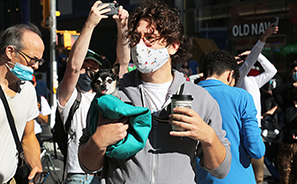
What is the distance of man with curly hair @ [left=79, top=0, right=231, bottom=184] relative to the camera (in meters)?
1.86

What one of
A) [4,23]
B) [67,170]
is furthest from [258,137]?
[4,23]

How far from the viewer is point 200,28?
17.2 meters

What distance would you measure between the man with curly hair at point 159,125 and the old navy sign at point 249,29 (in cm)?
1345

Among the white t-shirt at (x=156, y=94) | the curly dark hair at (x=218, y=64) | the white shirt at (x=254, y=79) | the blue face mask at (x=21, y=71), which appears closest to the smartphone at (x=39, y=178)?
the blue face mask at (x=21, y=71)

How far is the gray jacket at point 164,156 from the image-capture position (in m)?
1.96

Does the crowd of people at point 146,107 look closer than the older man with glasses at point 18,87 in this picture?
Yes

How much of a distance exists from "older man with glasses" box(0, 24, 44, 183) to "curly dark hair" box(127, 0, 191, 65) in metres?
1.16

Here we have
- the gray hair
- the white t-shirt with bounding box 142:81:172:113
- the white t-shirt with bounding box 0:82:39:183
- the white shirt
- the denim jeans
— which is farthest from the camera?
the white shirt

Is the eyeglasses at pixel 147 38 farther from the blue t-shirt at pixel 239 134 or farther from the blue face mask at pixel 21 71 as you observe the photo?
the blue t-shirt at pixel 239 134

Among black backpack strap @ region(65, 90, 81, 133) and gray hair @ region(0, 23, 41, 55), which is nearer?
gray hair @ region(0, 23, 41, 55)

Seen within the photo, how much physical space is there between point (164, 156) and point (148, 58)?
597 mm

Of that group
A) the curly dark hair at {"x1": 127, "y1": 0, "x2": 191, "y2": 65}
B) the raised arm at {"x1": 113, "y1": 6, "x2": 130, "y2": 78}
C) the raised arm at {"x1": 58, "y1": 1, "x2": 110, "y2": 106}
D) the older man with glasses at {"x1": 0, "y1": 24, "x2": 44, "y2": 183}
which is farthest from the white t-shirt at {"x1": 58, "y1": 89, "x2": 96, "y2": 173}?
the curly dark hair at {"x1": 127, "y1": 0, "x2": 191, "y2": 65}

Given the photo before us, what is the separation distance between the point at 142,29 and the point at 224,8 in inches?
589

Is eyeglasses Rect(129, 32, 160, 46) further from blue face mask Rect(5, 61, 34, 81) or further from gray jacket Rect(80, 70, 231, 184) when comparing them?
blue face mask Rect(5, 61, 34, 81)
